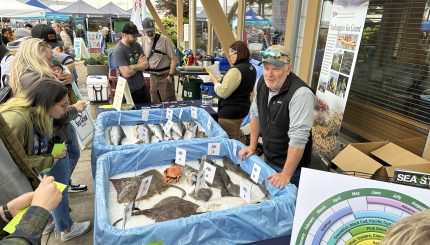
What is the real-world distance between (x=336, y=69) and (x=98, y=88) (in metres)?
5.10

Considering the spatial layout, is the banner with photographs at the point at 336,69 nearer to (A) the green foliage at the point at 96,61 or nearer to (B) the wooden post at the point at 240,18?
(B) the wooden post at the point at 240,18

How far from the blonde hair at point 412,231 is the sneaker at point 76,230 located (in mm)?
2788

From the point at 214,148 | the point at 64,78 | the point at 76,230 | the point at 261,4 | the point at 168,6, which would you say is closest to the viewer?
the point at 214,148

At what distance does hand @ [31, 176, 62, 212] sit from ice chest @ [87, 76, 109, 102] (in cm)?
555

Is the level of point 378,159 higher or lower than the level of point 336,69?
lower

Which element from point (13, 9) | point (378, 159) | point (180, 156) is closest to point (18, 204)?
point (180, 156)

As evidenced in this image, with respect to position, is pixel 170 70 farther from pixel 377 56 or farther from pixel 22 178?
pixel 22 178

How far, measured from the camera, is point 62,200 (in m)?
2.47

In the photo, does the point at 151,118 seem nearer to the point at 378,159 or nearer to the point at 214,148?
the point at 214,148

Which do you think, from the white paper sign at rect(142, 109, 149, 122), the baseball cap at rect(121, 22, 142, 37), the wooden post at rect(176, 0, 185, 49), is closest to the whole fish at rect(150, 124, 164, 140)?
the white paper sign at rect(142, 109, 149, 122)

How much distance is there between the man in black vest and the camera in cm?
198

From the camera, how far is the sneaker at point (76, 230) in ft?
8.86

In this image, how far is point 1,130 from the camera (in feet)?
4.85

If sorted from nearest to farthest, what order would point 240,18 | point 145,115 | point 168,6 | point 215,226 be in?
point 215,226 < point 145,115 < point 240,18 < point 168,6
